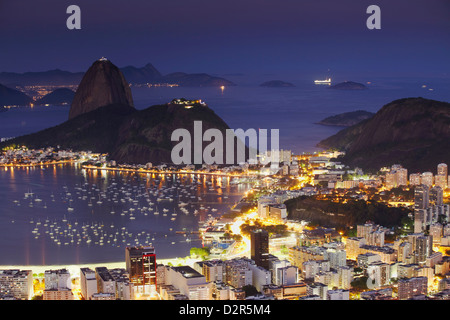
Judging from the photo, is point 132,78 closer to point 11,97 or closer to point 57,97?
point 57,97

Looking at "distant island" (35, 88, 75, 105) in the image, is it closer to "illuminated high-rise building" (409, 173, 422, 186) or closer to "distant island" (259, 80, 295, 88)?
"distant island" (259, 80, 295, 88)

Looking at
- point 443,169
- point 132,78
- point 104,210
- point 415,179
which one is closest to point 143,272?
point 104,210

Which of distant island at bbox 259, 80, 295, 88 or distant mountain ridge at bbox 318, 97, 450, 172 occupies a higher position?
distant island at bbox 259, 80, 295, 88

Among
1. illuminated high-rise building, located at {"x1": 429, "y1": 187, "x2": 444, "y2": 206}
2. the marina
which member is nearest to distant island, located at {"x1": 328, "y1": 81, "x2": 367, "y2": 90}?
the marina

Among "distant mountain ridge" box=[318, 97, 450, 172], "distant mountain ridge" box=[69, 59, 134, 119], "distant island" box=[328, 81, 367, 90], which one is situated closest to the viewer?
"distant mountain ridge" box=[318, 97, 450, 172]
